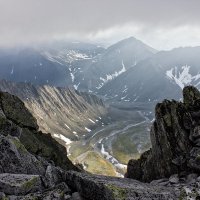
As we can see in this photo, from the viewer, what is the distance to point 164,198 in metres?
28.5

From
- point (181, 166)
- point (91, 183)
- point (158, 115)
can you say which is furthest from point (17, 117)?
point (91, 183)

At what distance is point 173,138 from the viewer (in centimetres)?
4875

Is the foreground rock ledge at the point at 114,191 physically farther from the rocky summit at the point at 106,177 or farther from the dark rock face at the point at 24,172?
the dark rock face at the point at 24,172

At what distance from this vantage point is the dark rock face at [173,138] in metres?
44.6

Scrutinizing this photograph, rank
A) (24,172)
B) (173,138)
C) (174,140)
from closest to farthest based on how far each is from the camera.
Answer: (24,172), (174,140), (173,138)

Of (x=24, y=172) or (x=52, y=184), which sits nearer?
(x=52, y=184)

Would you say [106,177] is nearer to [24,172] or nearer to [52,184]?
[52,184]

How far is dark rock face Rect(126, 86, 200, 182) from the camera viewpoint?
44.6 metres

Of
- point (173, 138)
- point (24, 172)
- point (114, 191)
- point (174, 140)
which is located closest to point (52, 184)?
point (24, 172)

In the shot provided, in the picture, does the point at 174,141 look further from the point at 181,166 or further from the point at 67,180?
the point at 67,180

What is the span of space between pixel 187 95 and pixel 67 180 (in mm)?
29708

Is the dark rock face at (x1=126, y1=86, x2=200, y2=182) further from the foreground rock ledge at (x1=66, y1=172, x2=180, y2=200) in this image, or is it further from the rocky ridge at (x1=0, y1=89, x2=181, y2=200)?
the rocky ridge at (x1=0, y1=89, x2=181, y2=200)

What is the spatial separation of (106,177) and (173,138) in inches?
606

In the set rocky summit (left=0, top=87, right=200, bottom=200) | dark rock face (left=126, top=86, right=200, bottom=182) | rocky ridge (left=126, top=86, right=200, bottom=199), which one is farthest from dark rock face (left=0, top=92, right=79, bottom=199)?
dark rock face (left=126, top=86, right=200, bottom=182)
